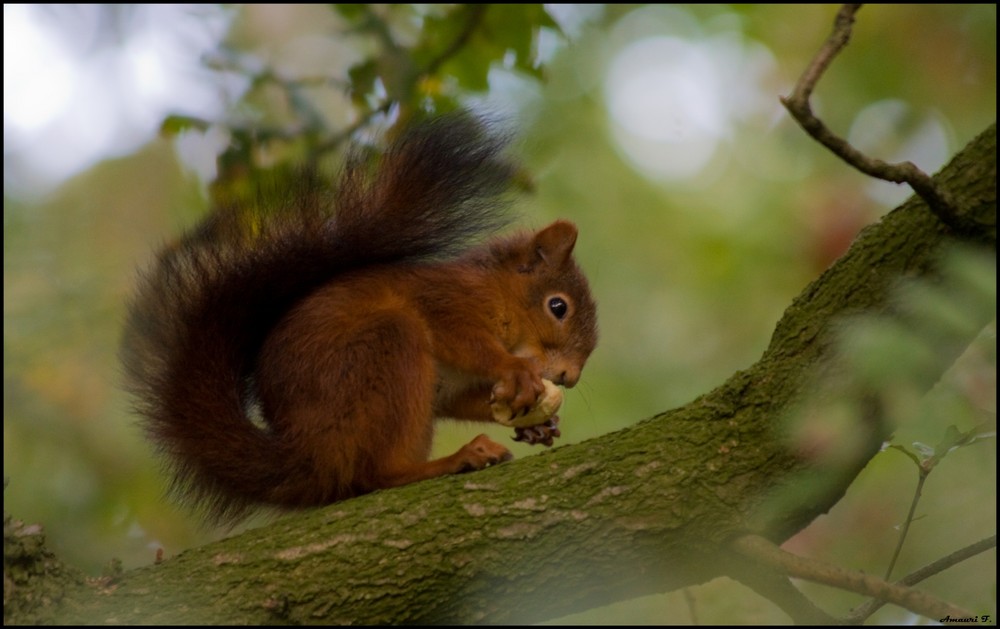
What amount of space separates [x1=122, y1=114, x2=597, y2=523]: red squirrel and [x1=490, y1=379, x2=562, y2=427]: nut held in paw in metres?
0.04

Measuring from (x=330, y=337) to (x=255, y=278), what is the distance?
280mm

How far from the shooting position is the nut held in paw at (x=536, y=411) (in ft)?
9.69

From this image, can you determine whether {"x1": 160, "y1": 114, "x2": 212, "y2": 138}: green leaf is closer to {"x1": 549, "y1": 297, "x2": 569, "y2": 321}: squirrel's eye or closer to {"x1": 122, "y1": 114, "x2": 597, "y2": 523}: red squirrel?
{"x1": 122, "y1": 114, "x2": 597, "y2": 523}: red squirrel

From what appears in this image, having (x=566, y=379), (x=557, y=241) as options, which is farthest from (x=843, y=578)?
(x=557, y=241)

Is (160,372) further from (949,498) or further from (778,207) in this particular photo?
(778,207)

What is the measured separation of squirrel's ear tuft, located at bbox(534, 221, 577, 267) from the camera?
3619mm

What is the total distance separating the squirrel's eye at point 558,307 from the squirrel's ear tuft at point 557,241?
14cm

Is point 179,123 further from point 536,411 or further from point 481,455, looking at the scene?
point 481,455

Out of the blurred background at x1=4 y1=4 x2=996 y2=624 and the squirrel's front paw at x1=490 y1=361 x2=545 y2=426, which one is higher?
the blurred background at x1=4 y1=4 x2=996 y2=624

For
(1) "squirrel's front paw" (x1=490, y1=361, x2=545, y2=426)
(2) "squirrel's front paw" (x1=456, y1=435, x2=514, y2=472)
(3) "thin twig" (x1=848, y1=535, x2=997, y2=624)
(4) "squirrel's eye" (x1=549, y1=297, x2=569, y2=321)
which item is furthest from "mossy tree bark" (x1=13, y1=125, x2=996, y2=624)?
(4) "squirrel's eye" (x1=549, y1=297, x2=569, y2=321)

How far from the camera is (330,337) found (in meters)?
2.79

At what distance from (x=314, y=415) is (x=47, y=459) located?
8.43 ft

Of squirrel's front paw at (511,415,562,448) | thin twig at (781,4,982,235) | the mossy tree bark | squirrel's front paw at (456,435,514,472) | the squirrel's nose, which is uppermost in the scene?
the squirrel's nose

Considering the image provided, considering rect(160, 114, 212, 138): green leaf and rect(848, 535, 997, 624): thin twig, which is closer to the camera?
rect(848, 535, 997, 624): thin twig
